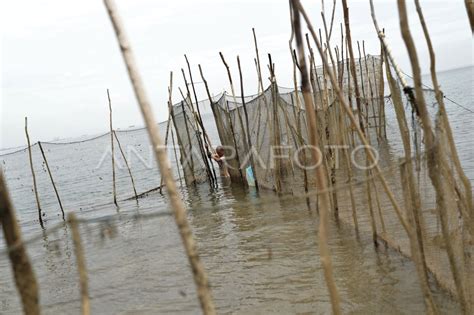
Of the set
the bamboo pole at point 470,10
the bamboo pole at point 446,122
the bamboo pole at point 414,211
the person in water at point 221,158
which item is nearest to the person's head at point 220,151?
the person in water at point 221,158

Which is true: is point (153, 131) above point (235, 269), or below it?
above

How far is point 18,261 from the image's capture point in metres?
1.87

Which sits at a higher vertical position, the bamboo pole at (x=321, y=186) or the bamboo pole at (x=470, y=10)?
the bamboo pole at (x=470, y=10)

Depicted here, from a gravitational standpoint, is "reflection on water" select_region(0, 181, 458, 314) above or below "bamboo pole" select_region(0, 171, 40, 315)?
below

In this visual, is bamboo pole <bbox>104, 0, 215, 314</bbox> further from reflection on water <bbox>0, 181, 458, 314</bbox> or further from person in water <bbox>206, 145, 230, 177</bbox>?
person in water <bbox>206, 145, 230, 177</bbox>

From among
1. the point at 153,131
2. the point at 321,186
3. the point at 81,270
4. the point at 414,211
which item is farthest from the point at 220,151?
the point at 153,131

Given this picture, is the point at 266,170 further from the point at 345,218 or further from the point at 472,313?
the point at 472,313

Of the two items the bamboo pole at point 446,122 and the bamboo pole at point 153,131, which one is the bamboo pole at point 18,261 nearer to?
the bamboo pole at point 153,131

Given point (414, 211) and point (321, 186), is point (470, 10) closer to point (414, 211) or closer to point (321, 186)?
point (414, 211)

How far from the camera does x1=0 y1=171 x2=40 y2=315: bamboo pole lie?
1.82 meters

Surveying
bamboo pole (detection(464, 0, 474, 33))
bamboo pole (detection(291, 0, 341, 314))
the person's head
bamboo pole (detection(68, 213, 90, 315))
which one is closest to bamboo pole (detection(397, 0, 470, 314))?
bamboo pole (detection(464, 0, 474, 33))

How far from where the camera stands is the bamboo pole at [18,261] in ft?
5.96

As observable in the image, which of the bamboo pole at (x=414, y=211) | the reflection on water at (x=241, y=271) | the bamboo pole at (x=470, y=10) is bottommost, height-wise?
the reflection on water at (x=241, y=271)

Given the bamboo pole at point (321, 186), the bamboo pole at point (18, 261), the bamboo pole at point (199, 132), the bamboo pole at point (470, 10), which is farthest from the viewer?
the bamboo pole at point (199, 132)
